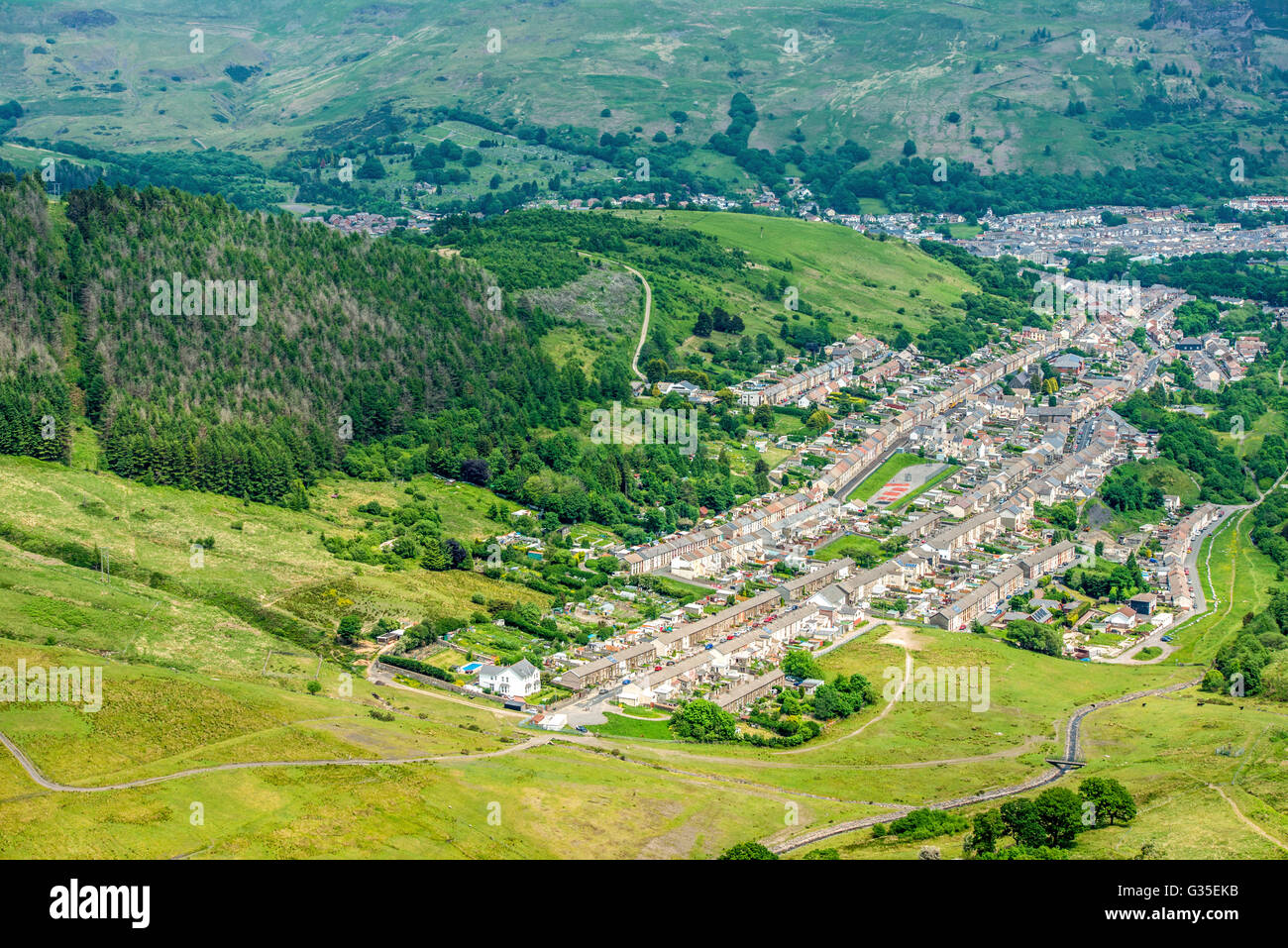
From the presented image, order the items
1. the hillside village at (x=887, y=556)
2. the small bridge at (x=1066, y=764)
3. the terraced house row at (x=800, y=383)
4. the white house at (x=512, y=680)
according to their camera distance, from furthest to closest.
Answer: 1. the terraced house row at (x=800, y=383)
2. the hillside village at (x=887, y=556)
3. the white house at (x=512, y=680)
4. the small bridge at (x=1066, y=764)

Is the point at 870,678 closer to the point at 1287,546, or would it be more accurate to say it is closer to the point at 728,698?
the point at 728,698

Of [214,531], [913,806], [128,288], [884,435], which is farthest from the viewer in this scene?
[884,435]

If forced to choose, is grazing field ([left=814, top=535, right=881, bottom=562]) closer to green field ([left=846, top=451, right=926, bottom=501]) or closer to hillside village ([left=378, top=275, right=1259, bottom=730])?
hillside village ([left=378, top=275, right=1259, bottom=730])

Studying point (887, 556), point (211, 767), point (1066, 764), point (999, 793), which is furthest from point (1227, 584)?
point (211, 767)

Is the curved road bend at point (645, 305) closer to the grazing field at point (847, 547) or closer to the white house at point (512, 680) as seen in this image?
the grazing field at point (847, 547)

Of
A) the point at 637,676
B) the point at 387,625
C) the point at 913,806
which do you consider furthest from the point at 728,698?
the point at 387,625

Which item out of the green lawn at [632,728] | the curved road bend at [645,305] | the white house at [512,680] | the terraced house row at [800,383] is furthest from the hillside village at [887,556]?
the curved road bend at [645,305]

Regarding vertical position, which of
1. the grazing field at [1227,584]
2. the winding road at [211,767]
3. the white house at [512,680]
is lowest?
the grazing field at [1227,584]
